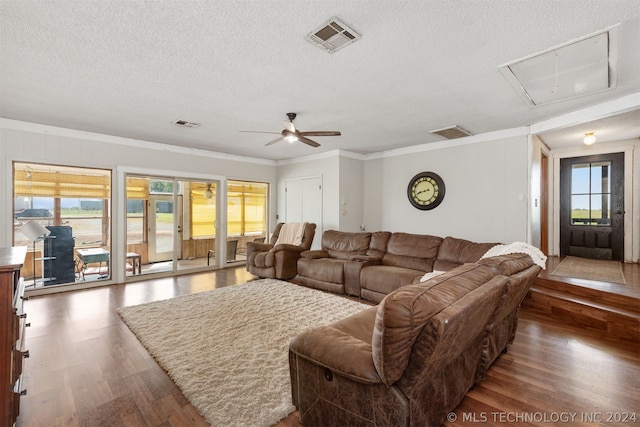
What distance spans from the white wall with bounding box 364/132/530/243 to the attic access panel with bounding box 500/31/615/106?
1.40m

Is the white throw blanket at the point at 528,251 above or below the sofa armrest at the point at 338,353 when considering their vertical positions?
above

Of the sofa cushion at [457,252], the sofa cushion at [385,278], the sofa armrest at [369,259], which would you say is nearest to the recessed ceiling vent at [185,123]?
the sofa armrest at [369,259]

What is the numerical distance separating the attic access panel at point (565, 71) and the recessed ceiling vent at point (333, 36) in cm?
146

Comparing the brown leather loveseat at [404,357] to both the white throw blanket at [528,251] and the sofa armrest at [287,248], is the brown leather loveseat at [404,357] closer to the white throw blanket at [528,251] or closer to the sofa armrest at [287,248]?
the white throw blanket at [528,251]

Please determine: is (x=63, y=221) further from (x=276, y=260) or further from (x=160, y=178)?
(x=276, y=260)

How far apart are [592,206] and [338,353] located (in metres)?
6.55

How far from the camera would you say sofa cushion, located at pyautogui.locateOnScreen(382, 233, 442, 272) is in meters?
4.45

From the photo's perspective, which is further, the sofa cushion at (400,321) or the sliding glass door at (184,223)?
the sliding glass door at (184,223)

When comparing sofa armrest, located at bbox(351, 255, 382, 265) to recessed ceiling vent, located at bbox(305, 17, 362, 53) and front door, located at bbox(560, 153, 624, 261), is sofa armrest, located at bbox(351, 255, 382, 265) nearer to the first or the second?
recessed ceiling vent, located at bbox(305, 17, 362, 53)

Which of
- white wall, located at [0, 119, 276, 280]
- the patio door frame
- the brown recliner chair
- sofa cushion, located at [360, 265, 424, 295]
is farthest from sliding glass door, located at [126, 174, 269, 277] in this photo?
sofa cushion, located at [360, 265, 424, 295]

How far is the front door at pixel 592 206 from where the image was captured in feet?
17.7

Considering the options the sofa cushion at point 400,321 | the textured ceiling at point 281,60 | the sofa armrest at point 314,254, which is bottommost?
the sofa armrest at point 314,254

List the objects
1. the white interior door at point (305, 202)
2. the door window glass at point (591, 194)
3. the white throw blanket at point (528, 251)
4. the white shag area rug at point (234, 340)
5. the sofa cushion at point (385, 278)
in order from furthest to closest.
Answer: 1. the white interior door at point (305, 202)
2. the door window glass at point (591, 194)
3. the sofa cushion at point (385, 278)
4. the white throw blanket at point (528, 251)
5. the white shag area rug at point (234, 340)

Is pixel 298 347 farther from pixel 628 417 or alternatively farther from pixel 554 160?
pixel 554 160
